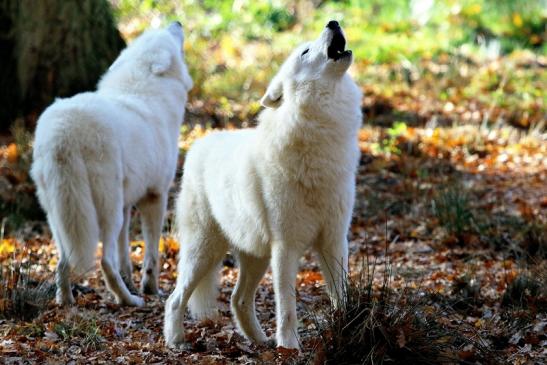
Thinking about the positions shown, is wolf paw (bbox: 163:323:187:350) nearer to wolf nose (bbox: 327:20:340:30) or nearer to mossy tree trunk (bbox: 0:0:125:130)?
wolf nose (bbox: 327:20:340:30)

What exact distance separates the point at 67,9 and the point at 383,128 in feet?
14.7

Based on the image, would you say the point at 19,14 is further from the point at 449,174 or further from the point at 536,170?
the point at 536,170

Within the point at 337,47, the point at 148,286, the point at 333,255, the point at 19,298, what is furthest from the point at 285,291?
the point at 148,286

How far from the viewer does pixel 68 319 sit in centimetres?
515

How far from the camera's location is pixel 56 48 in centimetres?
957

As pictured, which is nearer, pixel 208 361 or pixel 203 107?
pixel 208 361

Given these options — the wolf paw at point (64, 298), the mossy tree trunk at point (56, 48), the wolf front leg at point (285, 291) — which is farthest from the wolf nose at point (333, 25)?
the mossy tree trunk at point (56, 48)

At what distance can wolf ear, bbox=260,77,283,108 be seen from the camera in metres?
4.46

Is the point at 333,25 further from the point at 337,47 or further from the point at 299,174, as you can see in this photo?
the point at 299,174

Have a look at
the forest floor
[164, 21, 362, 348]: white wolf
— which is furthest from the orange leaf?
[164, 21, 362, 348]: white wolf

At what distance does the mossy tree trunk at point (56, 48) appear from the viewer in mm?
9445

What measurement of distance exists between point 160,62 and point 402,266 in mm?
2682

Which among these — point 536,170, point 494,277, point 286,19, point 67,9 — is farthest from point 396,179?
point 286,19

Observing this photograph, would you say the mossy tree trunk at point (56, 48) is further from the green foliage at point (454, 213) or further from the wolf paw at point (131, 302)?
the green foliage at point (454, 213)
